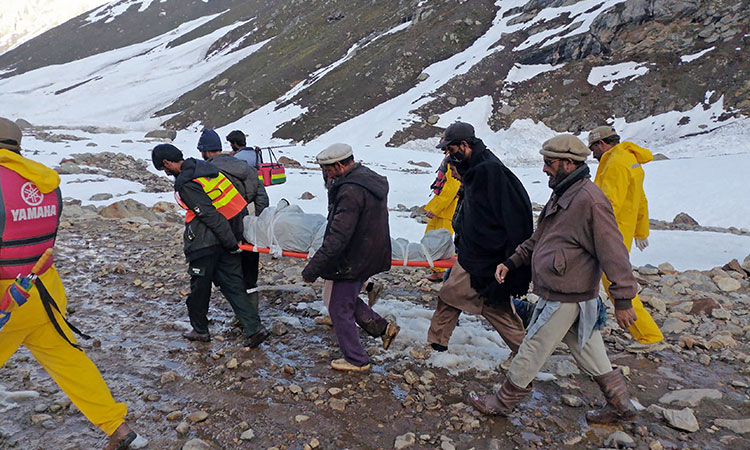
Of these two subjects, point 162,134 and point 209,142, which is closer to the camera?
point 209,142

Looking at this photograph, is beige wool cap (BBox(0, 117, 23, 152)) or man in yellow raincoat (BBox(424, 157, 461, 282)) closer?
beige wool cap (BBox(0, 117, 23, 152))

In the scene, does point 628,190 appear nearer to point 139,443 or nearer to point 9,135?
point 139,443

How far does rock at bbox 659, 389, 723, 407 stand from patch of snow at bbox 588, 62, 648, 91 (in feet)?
128

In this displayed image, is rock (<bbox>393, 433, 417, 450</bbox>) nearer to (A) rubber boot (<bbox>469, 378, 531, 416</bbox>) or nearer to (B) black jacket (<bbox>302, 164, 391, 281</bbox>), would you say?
(A) rubber boot (<bbox>469, 378, 531, 416</bbox>)

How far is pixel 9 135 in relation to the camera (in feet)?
9.61

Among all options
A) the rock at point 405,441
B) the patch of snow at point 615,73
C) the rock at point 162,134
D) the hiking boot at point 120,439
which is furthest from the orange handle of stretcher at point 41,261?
the patch of snow at point 615,73

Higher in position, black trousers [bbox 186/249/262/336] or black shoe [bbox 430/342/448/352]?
black trousers [bbox 186/249/262/336]

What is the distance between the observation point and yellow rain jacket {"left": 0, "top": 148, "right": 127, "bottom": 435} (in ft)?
9.66

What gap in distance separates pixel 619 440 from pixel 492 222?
180 cm

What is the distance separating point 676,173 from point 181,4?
453 ft

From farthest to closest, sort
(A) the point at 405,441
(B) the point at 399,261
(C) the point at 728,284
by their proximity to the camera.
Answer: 1. (C) the point at 728,284
2. (B) the point at 399,261
3. (A) the point at 405,441

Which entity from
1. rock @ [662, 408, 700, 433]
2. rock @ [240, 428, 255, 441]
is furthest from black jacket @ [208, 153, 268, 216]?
rock @ [662, 408, 700, 433]

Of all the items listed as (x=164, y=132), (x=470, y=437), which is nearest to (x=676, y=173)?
(x=470, y=437)

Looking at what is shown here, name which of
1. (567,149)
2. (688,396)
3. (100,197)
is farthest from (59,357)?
(100,197)
